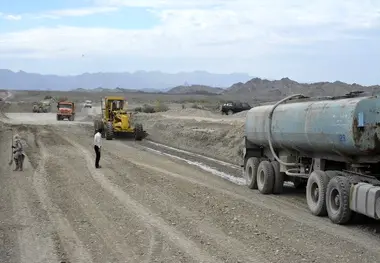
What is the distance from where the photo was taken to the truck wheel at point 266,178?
15.7m

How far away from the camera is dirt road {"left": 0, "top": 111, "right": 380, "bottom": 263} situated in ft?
29.5

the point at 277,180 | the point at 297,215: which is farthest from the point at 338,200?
the point at 277,180

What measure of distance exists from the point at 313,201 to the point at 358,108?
2.73m

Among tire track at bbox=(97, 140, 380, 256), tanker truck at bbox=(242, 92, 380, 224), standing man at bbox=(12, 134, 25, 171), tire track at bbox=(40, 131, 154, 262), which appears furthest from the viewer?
standing man at bbox=(12, 134, 25, 171)

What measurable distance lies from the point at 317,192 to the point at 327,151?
1.00 metres

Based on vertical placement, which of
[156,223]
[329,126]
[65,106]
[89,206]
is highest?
[329,126]

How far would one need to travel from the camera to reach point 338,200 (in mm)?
11617

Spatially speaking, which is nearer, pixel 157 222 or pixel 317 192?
pixel 157 222

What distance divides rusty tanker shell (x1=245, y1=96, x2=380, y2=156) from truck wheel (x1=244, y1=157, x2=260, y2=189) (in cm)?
123

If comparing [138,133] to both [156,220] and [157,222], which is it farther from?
A: [157,222]

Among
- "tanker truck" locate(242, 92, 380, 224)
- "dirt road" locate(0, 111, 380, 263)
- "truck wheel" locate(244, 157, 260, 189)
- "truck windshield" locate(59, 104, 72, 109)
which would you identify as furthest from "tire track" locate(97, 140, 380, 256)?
"truck windshield" locate(59, 104, 72, 109)

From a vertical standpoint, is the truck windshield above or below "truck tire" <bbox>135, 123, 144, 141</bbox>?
above

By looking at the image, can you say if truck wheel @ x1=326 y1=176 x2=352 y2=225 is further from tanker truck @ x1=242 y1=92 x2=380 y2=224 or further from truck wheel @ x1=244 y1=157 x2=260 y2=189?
truck wheel @ x1=244 y1=157 x2=260 y2=189

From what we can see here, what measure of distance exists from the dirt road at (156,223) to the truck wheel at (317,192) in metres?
0.27
